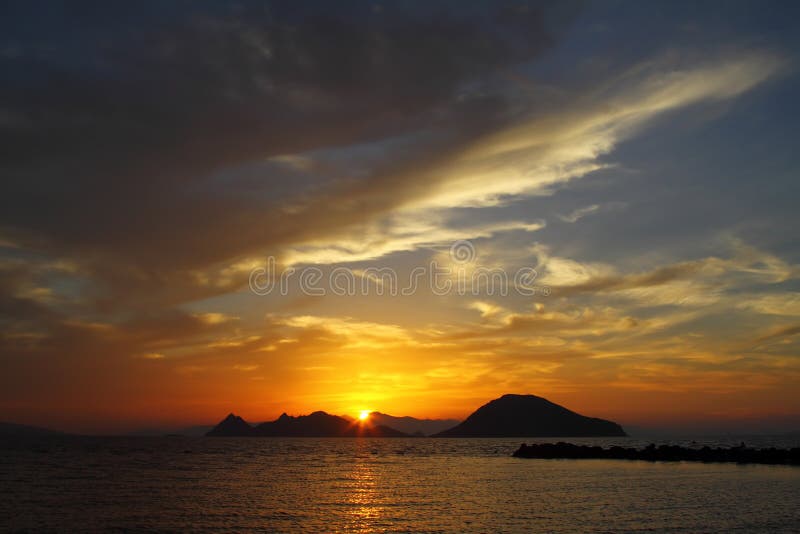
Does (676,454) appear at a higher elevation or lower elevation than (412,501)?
higher

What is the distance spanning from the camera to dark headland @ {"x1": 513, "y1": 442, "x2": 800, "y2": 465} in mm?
81062

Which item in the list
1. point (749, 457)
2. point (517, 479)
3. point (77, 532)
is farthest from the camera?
point (749, 457)

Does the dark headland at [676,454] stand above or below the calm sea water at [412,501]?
above

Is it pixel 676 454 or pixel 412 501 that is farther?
pixel 676 454

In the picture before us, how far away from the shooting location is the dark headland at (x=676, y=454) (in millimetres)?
81062

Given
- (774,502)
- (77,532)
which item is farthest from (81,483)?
(774,502)

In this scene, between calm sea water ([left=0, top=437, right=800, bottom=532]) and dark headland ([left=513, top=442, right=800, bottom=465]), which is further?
dark headland ([left=513, top=442, right=800, bottom=465])

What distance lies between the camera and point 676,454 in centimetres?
9281

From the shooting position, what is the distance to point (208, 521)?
3641 cm

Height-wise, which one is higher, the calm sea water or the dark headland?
the dark headland

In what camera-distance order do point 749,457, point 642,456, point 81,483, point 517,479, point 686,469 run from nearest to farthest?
point 81,483 < point 517,479 < point 686,469 < point 749,457 < point 642,456

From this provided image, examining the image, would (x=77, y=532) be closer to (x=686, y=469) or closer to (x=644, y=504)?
(x=644, y=504)

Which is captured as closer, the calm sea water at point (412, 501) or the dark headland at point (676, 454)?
the calm sea water at point (412, 501)

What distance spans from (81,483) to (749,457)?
84671 millimetres
